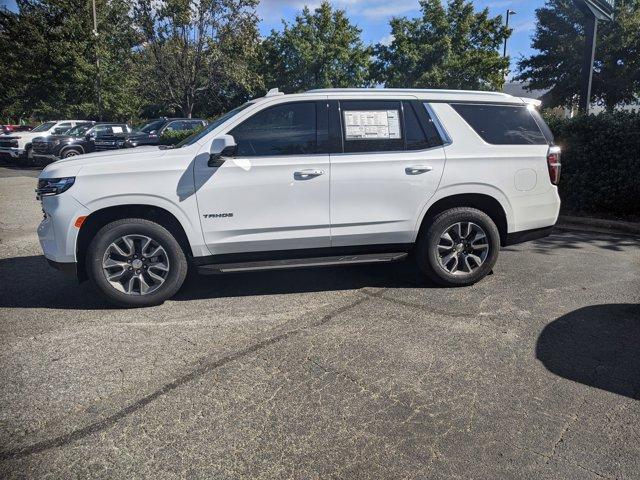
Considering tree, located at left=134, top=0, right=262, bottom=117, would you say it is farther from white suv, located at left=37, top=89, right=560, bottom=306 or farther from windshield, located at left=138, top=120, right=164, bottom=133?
white suv, located at left=37, top=89, right=560, bottom=306

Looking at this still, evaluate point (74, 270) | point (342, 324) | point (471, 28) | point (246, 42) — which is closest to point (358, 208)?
point (342, 324)

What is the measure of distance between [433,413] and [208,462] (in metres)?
1.25

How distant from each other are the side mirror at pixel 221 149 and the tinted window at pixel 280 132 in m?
0.13

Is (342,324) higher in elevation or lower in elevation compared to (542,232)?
lower

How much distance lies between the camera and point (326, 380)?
127 inches

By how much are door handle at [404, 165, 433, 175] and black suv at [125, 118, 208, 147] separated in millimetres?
15021

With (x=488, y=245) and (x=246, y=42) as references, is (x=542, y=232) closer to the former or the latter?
(x=488, y=245)

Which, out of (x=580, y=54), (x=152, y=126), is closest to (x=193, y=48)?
(x=152, y=126)

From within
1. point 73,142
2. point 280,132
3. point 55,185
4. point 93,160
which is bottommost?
point 55,185

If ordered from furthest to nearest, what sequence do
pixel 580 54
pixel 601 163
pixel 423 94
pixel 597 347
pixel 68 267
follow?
1. pixel 580 54
2. pixel 601 163
3. pixel 423 94
4. pixel 68 267
5. pixel 597 347

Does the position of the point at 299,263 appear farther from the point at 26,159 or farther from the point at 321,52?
the point at 321,52

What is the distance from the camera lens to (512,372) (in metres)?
3.35

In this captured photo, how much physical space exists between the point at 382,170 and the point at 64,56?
32.8 meters

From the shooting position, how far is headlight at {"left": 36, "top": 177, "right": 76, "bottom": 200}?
4273 millimetres
